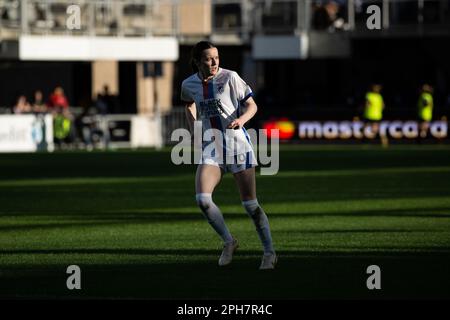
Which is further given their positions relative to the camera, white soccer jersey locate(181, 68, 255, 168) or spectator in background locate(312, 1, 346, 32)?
spectator in background locate(312, 1, 346, 32)

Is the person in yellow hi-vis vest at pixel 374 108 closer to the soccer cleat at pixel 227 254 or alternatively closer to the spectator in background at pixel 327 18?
the spectator in background at pixel 327 18

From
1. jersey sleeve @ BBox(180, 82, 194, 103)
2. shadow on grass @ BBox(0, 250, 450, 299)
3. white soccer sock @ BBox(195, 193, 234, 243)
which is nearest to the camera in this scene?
shadow on grass @ BBox(0, 250, 450, 299)

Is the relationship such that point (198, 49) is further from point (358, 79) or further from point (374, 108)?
point (358, 79)

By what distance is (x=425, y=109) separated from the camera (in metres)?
44.8

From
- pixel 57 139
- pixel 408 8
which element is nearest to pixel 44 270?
pixel 57 139

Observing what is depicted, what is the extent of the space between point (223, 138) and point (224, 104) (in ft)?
1.08

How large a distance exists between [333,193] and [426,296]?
13.6m

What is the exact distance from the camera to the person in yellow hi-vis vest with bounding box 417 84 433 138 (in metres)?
44.3

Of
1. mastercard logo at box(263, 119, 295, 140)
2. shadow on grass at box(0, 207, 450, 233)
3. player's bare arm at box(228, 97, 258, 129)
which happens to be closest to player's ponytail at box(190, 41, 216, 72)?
player's bare arm at box(228, 97, 258, 129)

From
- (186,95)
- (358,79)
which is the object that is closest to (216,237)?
(186,95)

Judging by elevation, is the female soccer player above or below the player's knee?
above

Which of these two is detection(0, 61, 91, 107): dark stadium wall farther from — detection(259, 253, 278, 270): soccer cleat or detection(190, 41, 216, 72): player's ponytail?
detection(259, 253, 278, 270): soccer cleat

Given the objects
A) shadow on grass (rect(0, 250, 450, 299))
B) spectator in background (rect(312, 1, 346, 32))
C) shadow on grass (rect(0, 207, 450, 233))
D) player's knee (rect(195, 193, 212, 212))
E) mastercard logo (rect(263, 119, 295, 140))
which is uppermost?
spectator in background (rect(312, 1, 346, 32))

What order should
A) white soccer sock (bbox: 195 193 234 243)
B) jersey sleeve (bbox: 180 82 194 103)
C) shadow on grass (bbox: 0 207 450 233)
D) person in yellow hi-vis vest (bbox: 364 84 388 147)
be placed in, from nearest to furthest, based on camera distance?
white soccer sock (bbox: 195 193 234 243) → jersey sleeve (bbox: 180 82 194 103) → shadow on grass (bbox: 0 207 450 233) → person in yellow hi-vis vest (bbox: 364 84 388 147)
